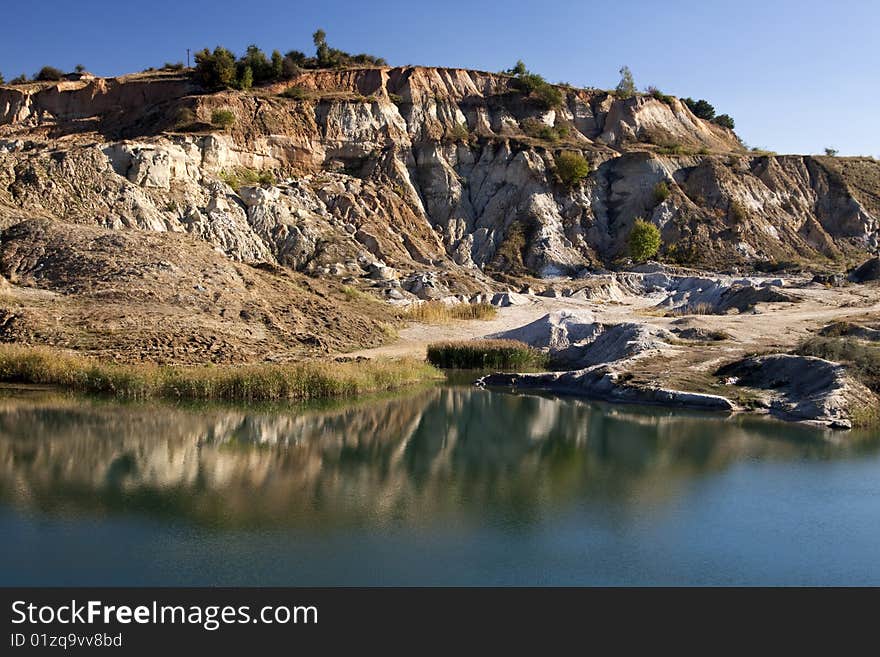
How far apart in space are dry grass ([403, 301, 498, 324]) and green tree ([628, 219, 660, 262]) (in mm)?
19926

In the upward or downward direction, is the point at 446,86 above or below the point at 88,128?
above

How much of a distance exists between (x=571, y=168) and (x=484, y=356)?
35.4 metres

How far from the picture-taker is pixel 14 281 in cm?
3034

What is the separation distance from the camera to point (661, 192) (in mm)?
64000

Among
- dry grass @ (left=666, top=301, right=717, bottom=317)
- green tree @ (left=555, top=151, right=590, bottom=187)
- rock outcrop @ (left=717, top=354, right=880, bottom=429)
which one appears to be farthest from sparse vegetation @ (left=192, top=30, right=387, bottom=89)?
rock outcrop @ (left=717, top=354, right=880, bottom=429)

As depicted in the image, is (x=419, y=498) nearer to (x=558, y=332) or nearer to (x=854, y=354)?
(x=854, y=354)

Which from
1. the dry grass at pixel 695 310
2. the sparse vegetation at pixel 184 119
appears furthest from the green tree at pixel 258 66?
the dry grass at pixel 695 310

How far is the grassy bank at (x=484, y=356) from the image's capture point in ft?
106

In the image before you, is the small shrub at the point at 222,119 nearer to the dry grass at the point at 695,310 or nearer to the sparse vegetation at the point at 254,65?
the sparse vegetation at the point at 254,65

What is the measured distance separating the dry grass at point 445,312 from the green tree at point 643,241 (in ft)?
65.4

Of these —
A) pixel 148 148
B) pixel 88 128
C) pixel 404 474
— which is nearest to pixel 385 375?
pixel 404 474

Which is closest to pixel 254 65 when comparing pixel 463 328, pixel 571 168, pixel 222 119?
pixel 222 119

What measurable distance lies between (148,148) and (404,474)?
35.7 meters

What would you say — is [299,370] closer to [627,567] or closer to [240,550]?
[240,550]
